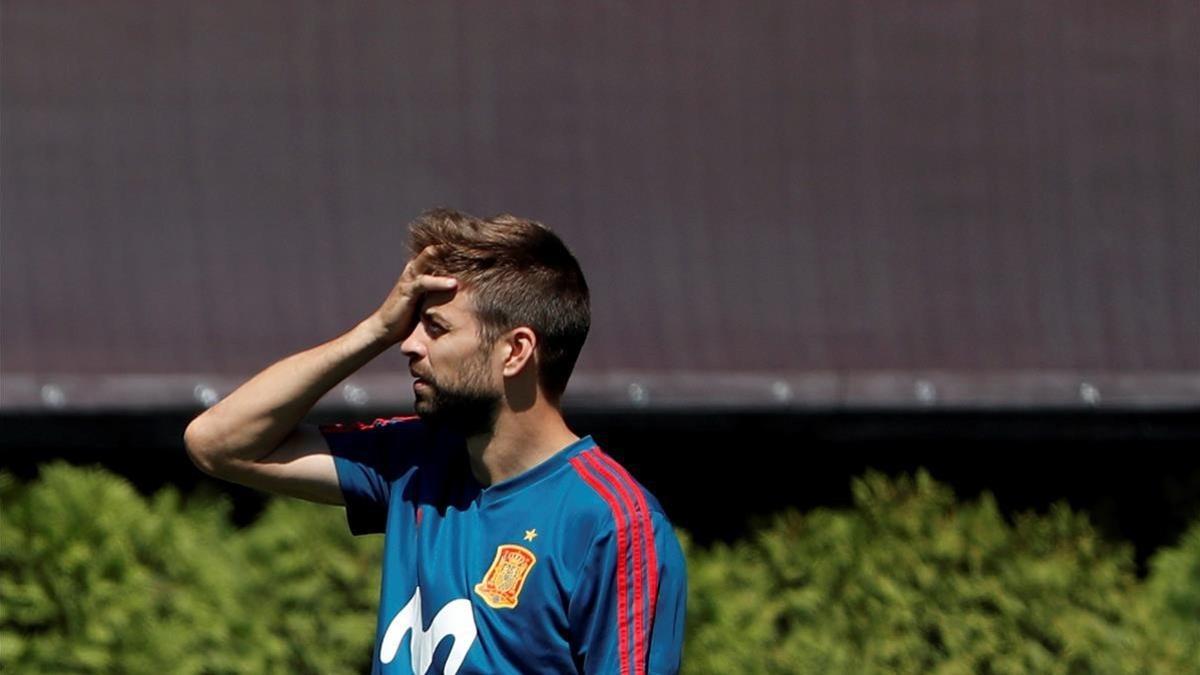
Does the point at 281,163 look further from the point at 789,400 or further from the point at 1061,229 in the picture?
the point at 1061,229

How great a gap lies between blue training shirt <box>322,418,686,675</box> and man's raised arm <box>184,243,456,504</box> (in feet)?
0.74

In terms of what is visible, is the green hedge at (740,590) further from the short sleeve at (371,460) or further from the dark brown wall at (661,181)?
the short sleeve at (371,460)

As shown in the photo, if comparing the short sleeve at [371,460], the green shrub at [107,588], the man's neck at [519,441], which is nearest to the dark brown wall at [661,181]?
the green shrub at [107,588]

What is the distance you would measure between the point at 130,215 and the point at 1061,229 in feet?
12.6

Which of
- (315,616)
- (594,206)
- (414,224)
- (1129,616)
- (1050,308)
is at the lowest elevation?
(1129,616)

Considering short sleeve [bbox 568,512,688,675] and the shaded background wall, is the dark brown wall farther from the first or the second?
short sleeve [bbox 568,512,688,675]

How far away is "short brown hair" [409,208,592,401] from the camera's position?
3410 mm

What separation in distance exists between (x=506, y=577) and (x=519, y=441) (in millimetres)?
278

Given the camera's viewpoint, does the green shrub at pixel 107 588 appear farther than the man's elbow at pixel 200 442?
Yes

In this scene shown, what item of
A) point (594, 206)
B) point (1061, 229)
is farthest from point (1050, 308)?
point (594, 206)

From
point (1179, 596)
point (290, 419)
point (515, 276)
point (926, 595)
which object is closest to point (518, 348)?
point (515, 276)

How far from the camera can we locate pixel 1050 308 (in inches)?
299

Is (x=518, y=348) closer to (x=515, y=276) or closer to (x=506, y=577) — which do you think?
(x=515, y=276)

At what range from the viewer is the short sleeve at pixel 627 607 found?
3.20m
